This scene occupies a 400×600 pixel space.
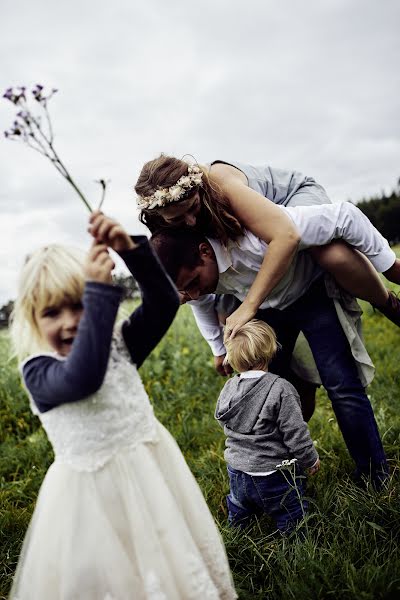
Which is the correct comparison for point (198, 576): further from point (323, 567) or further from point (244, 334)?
point (244, 334)

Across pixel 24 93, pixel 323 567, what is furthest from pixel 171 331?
pixel 24 93

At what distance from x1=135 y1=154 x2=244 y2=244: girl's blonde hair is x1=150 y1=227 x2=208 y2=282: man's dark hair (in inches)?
2.1

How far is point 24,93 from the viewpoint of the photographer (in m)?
1.60

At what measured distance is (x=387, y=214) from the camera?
17000 mm

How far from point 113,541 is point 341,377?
1509 millimetres

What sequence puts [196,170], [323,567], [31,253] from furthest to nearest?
[196,170] < [323,567] < [31,253]

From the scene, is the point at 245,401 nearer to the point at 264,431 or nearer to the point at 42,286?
the point at 264,431

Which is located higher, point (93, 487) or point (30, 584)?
point (93, 487)

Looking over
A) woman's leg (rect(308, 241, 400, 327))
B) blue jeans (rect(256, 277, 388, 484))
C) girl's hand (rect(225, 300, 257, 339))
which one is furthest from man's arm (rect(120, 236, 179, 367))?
blue jeans (rect(256, 277, 388, 484))

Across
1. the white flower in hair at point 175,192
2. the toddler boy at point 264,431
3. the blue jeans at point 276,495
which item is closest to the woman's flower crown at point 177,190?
the white flower in hair at point 175,192

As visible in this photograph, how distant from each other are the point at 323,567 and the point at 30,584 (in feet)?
3.80

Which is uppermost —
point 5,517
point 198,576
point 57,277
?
point 57,277

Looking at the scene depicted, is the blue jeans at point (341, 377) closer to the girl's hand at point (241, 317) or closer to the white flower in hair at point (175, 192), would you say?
the girl's hand at point (241, 317)

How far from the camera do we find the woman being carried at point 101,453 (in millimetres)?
A: 1652
